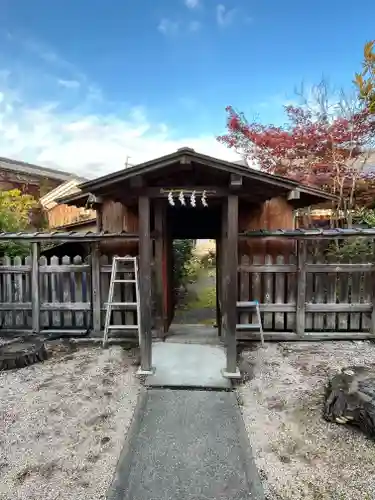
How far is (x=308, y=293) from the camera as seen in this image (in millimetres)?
5309

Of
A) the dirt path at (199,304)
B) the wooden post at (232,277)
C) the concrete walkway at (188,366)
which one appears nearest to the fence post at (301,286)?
the concrete walkway at (188,366)

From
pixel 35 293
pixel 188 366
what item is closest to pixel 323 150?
pixel 188 366

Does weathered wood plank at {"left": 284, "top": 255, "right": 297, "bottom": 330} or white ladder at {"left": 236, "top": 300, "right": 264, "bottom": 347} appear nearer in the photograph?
white ladder at {"left": 236, "top": 300, "right": 264, "bottom": 347}

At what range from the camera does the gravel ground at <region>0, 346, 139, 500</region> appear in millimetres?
2207

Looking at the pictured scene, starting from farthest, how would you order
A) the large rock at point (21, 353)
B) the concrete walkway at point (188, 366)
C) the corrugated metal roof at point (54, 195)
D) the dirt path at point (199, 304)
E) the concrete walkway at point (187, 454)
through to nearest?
1. the corrugated metal roof at point (54, 195)
2. the dirt path at point (199, 304)
3. the large rock at point (21, 353)
4. the concrete walkway at point (188, 366)
5. the concrete walkway at point (187, 454)

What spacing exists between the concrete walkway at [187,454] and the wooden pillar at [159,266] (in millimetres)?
1859

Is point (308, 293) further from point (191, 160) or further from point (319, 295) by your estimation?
point (191, 160)

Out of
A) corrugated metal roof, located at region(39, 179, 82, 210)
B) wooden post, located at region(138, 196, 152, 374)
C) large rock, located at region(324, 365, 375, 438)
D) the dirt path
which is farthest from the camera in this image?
corrugated metal roof, located at region(39, 179, 82, 210)

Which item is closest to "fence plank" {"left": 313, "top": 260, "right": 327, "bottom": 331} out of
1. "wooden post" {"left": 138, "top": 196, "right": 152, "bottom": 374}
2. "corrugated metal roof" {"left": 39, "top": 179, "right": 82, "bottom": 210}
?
"wooden post" {"left": 138, "top": 196, "right": 152, "bottom": 374}

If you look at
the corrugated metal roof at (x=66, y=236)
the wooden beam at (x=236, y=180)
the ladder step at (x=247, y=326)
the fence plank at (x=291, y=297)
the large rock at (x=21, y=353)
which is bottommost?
the large rock at (x=21, y=353)

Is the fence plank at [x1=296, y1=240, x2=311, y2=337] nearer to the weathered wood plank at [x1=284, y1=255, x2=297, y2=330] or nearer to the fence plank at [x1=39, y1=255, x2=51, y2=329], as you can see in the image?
the weathered wood plank at [x1=284, y1=255, x2=297, y2=330]

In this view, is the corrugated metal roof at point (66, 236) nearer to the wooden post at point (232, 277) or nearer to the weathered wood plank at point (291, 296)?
the wooden post at point (232, 277)

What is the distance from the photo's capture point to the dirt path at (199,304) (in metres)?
8.49

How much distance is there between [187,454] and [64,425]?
1.25 meters
